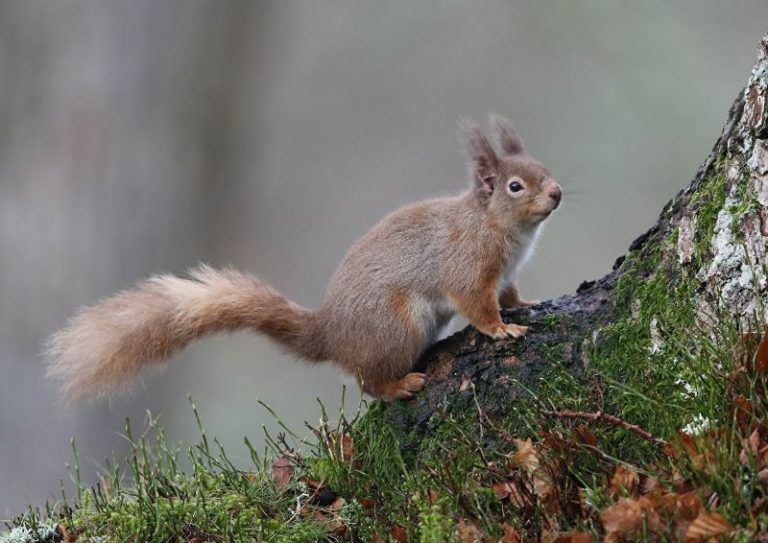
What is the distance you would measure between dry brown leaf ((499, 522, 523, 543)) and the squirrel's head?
6.45 feet

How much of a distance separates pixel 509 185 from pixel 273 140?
20.4 feet

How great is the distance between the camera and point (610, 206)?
10359mm

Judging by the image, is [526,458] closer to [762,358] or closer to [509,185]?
[762,358]

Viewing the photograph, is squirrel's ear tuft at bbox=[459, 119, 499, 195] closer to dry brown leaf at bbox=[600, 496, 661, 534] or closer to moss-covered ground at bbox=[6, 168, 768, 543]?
moss-covered ground at bbox=[6, 168, 768, 543]

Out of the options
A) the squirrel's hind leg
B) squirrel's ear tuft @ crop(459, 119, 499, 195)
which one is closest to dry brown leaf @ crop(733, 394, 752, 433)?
the squirrel's hind leg

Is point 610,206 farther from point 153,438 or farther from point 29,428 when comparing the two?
point 29,428

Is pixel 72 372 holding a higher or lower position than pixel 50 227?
lower

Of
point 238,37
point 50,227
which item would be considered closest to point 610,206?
point 238,37

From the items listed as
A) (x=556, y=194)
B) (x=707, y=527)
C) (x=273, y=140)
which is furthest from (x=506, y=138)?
(x=273, y=140)

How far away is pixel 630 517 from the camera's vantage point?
2379 millimetres

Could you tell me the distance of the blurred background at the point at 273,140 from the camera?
6836 millimetres

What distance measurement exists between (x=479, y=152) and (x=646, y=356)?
1.48 meters

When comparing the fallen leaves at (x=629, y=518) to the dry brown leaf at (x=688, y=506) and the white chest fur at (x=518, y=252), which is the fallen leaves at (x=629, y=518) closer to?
the dry brown leaf at (x=688, y=506)

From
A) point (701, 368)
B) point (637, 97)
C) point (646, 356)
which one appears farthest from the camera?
point (637, 97)
